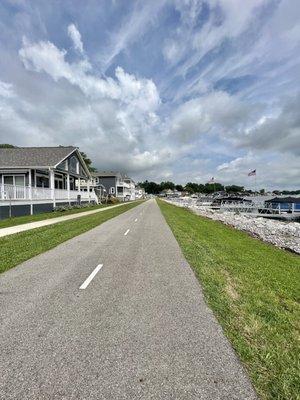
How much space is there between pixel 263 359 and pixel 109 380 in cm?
191

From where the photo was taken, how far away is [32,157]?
3381cm

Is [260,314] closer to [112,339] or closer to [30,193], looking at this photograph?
[112,339]

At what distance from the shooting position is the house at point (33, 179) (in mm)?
24017

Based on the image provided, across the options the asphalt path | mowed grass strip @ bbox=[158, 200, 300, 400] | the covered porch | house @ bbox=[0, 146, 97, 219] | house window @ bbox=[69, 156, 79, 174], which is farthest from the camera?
house window @ bbox=[69, 156, 79, 174]

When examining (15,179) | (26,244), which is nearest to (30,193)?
(15,179)

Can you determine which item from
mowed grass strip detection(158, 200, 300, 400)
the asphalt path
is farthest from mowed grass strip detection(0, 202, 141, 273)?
mowed grass strip detection(158, 200, 300, 400)

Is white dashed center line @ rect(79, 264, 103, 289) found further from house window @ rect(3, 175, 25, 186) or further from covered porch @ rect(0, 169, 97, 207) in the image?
house window @ rect(3, 175, 25, 186)

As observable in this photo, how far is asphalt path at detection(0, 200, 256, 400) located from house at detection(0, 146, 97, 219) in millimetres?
17485

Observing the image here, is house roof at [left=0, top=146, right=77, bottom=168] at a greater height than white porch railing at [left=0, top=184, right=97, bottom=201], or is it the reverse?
house roof at [left=0, top=146, right=77, bottom=168]

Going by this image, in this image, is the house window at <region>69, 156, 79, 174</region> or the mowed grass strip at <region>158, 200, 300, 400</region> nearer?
the mowed grass strip at <region>158, 200, 300, 400</region>

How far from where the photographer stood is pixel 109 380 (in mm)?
3330

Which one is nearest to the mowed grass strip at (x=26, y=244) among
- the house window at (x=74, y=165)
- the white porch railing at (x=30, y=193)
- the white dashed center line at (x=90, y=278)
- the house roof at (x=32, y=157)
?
the white dashed center line at (x=90, y=278)

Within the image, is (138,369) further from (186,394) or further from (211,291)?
(211,291)

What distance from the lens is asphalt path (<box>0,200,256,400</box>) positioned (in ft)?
10.6
